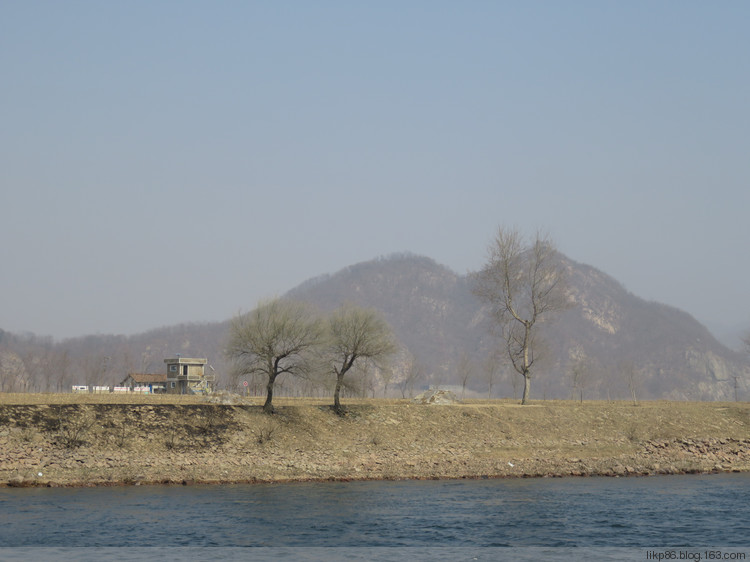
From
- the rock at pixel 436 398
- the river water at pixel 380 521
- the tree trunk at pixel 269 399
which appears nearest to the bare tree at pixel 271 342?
the tree trunk at pixel 269 399

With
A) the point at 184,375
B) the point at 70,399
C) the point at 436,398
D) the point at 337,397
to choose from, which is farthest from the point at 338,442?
the point at 184,375

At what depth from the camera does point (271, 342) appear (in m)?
60.8

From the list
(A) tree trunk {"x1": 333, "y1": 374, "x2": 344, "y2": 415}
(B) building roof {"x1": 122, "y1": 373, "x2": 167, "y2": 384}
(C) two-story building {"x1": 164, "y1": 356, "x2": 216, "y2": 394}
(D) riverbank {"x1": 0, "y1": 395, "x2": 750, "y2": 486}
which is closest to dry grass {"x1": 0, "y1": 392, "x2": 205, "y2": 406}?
(D) riverbank {"x1": 0, "y1": 395, "x2": 750, "y2": 486}

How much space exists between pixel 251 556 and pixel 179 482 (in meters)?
20.7

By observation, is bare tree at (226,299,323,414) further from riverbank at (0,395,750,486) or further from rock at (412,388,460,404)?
rock at (412,388,460,404)

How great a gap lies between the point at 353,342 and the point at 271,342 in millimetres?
7124

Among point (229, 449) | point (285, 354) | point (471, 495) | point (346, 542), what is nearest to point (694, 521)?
point (471, 495)

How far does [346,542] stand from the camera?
1131 inches

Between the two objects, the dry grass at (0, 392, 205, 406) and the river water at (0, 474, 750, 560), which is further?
the dry grass at (0, 392, 205, 406)

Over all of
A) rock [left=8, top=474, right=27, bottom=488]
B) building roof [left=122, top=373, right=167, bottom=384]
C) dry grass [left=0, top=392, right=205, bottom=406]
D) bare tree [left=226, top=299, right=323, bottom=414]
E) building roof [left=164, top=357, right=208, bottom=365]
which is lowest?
rock [left=8, top=474, right=27, bottom=488]

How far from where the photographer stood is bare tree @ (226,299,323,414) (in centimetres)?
6081

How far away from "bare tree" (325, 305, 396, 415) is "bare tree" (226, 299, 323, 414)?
230 centimetres

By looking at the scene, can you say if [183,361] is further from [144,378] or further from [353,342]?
[353,342]

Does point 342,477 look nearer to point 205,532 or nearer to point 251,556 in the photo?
point 205,532
